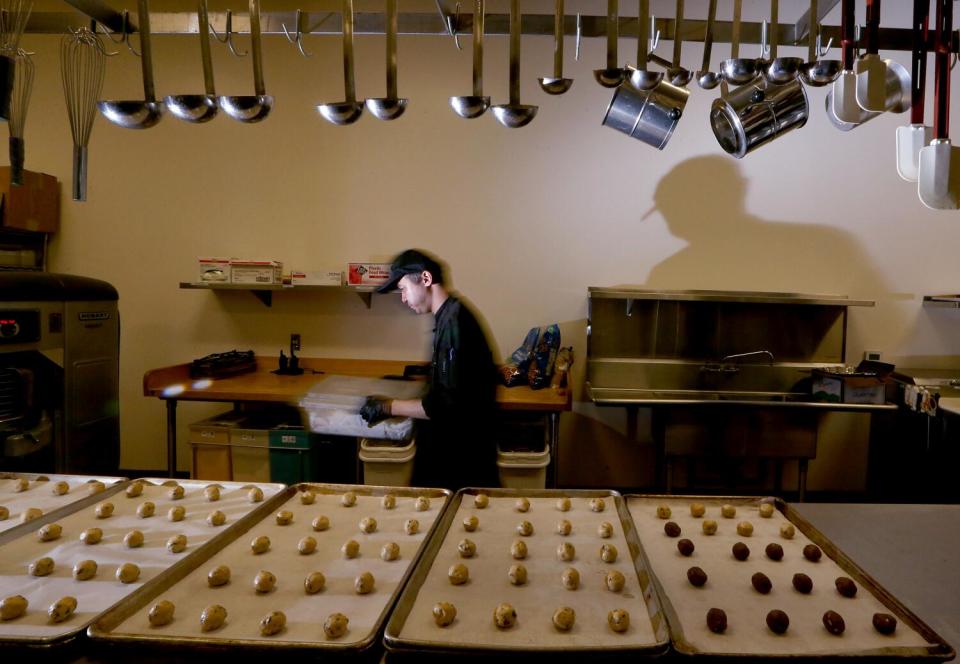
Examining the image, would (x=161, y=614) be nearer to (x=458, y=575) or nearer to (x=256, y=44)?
(x=458, y=575)

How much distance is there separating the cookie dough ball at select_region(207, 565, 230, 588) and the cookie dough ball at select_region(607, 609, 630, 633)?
2.45ft

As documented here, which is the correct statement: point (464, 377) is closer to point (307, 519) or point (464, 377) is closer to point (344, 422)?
point (307, 519)

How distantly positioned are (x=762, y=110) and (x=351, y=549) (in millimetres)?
1616

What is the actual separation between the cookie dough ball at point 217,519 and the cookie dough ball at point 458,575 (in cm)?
61

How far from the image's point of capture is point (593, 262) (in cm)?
404

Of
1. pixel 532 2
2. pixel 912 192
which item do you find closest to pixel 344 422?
pixel 532 2

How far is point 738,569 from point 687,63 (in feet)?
12.1

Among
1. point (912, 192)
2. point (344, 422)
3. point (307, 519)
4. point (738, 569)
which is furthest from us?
point (912, 192)

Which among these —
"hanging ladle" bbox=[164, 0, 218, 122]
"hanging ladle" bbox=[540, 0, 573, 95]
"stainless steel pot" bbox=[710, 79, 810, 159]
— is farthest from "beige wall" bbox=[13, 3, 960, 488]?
"hanging ladle" bbox=[164, 0, 218, 122]

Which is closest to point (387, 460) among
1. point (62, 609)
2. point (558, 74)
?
point (62, 609)

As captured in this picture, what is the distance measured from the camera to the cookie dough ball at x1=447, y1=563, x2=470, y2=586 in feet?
3.79

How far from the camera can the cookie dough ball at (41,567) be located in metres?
1.18

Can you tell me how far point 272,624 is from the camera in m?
0.99

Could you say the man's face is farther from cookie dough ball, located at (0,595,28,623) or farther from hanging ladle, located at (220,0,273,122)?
cookie dough ball, located at (0,595,28,623)
